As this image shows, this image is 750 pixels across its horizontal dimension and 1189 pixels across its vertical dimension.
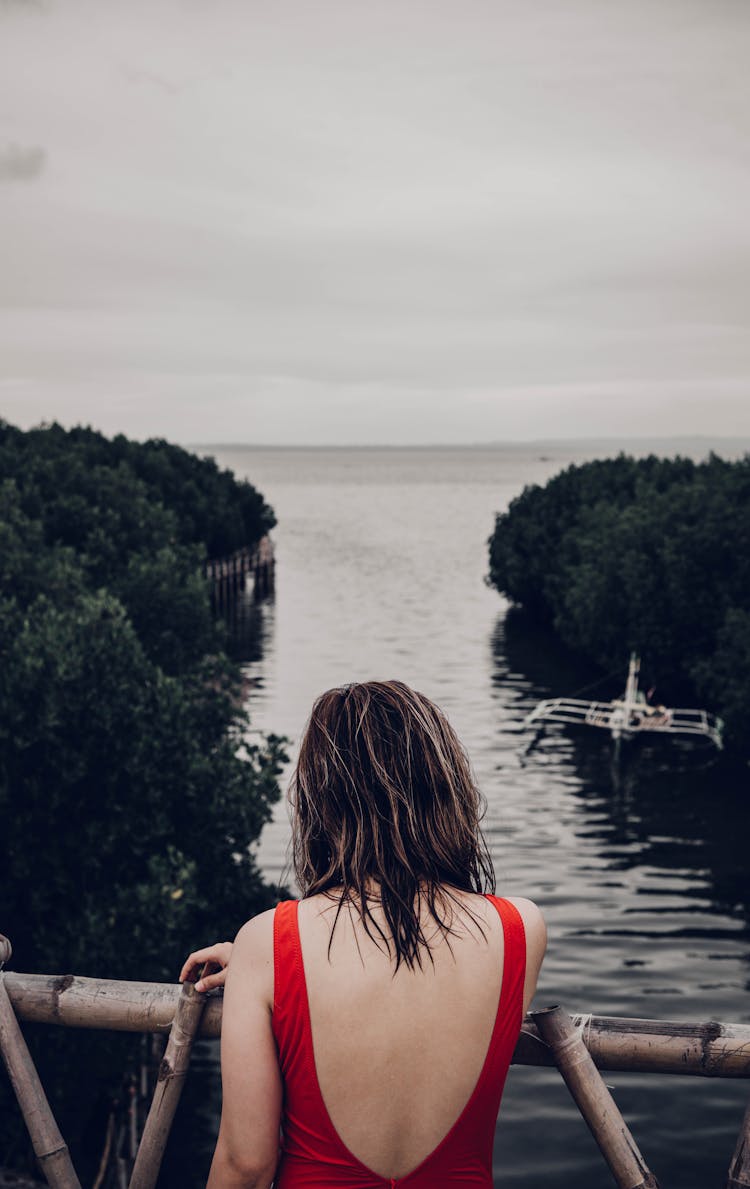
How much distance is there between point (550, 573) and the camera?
88000 mm

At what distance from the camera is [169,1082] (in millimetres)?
4039

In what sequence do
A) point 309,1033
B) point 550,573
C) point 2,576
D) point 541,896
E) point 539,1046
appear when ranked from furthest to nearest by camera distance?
point 550,573
point 541,896
point 2,576
point 539,1046
point 309,1033

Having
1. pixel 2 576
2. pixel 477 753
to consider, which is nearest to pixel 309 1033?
pixel 2 576

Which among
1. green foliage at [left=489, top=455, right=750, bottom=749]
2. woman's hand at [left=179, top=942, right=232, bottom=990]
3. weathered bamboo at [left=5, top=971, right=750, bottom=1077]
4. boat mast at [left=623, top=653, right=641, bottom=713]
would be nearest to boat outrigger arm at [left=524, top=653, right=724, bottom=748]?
boat mast at [left=623, top=653, right=641, bottom=713]

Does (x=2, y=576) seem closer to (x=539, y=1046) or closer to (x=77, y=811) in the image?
(x=77, y=811)

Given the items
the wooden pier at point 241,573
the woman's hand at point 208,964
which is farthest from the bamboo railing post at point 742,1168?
the wooden pier at point 241,573

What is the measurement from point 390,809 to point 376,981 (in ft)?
1.54

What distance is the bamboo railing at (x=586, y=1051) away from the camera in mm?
3900

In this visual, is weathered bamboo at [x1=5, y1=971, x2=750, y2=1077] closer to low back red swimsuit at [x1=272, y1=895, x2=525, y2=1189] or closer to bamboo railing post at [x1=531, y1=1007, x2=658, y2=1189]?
bamboo railing post at [x1=531, y1=1007, x2=658, y2=1189]

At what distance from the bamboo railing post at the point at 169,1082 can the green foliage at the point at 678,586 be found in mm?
46948

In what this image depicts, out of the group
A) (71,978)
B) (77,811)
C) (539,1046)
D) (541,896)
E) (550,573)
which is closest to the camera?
(539,1046)

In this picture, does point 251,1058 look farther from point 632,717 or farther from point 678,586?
point 632,717

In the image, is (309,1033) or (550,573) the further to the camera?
(550,573)

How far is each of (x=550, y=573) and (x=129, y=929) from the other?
235ft
